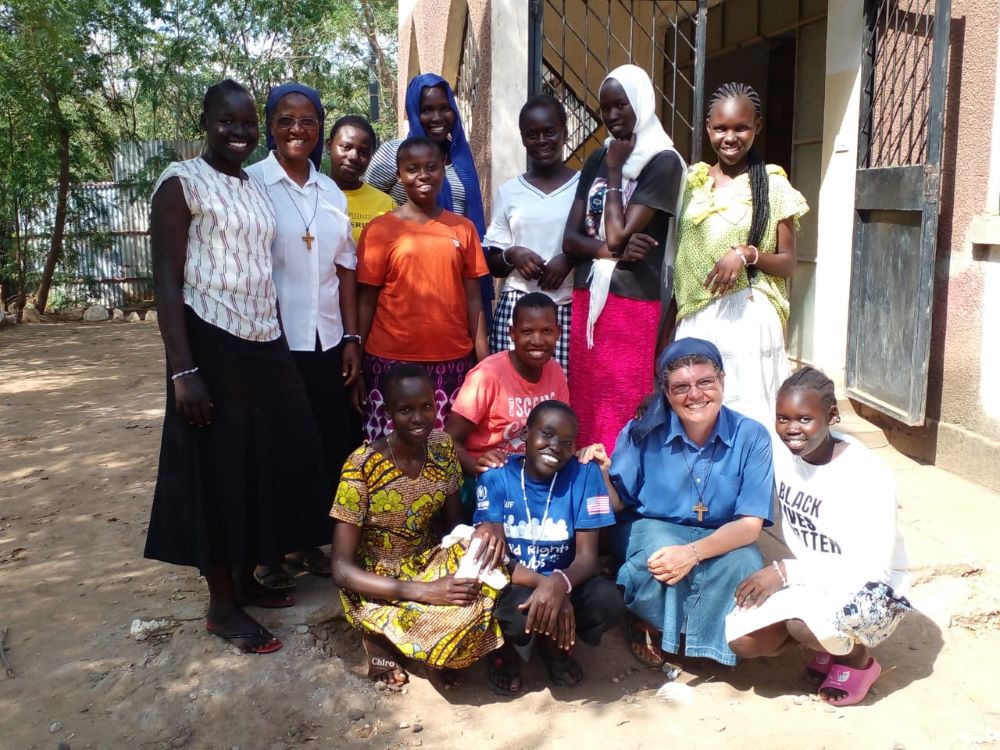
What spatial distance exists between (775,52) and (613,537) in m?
5.52

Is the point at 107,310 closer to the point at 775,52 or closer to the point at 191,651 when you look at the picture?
the point at 775,52

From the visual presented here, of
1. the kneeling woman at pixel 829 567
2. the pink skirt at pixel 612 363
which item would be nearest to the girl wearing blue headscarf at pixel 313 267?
the pink skirt at pixel 612 363

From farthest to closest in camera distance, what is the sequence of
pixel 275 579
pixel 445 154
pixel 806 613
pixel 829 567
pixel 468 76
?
pixel 468 76 → pixel 445 154 → pixel 275 579 → pixel 829 567 → pixel 806 613

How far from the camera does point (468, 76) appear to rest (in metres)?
7.11

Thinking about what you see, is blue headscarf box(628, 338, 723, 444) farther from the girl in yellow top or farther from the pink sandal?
the pink sandal

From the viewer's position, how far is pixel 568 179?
3.40 metres

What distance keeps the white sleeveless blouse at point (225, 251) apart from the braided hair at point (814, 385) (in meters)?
1.61

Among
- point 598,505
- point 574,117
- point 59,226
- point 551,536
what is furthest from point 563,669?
point 59,226

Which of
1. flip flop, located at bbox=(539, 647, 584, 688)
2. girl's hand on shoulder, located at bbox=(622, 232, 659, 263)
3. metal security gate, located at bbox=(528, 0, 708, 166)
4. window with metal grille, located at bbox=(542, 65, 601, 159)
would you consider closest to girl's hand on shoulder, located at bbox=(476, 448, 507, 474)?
flip flop, located at bbox=(539, 647, 584, 688)

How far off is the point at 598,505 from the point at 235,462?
3.76 ft

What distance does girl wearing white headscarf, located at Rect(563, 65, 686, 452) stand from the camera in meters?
3.07

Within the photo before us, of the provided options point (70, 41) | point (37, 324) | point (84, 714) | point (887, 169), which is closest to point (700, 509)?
point (84, 714)

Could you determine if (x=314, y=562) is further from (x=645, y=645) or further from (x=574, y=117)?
(x=574, y=117)

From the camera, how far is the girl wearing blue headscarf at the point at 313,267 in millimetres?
3031
